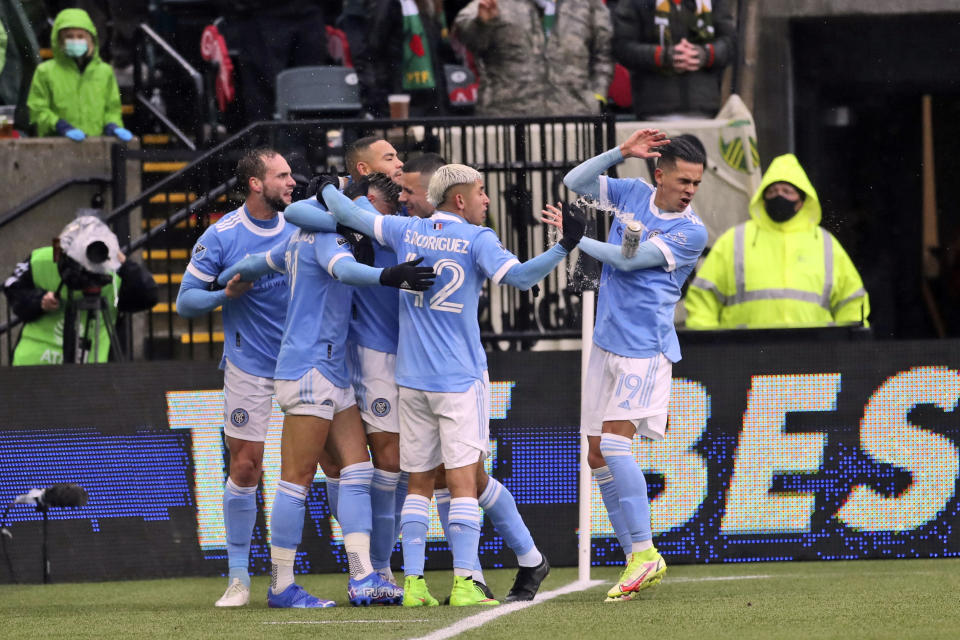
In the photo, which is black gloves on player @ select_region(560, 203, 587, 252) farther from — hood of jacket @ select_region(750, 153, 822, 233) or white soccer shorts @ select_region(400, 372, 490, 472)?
hood of jacket @ select_region(750, 153, 822, 233)

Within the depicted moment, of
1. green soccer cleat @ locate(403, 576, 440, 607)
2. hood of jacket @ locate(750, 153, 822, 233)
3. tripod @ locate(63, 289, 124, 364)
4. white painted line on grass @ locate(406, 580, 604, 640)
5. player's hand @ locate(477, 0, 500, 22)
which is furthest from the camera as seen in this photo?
player's hand @ locate(477, 0, 500, 22)

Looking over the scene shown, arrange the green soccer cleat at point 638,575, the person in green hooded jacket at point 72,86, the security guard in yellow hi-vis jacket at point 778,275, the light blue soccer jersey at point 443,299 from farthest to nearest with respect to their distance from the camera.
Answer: the person in green hooded jacket at point 72,86, the security guard in yellow hi-vis jacket at point 778,275, the green soccer cleat at point 638,575, the light blue soccer jersey at point 443,299

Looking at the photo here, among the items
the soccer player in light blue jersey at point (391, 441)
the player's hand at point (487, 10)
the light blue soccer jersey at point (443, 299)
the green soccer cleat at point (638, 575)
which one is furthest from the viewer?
the player's hand at point (487, 10)

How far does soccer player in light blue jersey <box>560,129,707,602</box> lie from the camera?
29.1ft

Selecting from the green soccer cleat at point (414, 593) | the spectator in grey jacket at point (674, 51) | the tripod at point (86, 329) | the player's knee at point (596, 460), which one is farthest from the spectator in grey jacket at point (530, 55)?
the green soccer cleat at point (414, 593)

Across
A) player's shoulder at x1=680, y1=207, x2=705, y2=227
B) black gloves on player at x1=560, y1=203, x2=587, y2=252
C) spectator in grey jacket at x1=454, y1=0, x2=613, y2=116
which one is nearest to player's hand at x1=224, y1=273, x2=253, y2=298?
black gloves on player at x1=560, y1=203, x2=587, y2=252

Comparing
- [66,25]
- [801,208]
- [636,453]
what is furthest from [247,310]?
[66,25]

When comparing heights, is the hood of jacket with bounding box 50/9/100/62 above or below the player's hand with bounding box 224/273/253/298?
above

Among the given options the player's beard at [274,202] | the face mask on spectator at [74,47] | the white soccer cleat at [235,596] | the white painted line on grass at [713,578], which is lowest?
the white painted line on grass at [713,578]

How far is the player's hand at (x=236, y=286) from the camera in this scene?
898 centimetres

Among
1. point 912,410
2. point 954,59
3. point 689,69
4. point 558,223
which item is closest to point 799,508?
point 912,410

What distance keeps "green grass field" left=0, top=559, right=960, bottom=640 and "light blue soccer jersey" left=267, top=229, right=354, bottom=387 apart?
1187 millimetres

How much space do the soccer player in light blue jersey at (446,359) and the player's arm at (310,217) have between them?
0.08 meters

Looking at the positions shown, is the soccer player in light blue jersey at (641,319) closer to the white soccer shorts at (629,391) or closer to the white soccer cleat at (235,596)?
Result: the white soccer shorts at (629,391)
